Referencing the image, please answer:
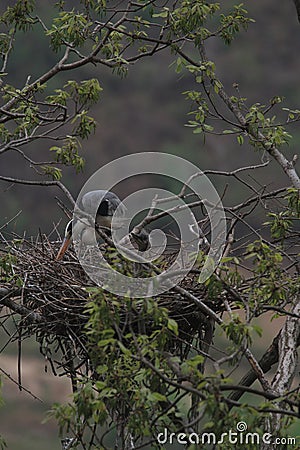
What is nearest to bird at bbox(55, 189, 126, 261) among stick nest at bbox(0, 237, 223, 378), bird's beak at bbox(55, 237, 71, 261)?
bird's beak at bbox(55, 237, 71, 261)

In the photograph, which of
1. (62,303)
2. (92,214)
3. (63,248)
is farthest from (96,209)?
(62,303)

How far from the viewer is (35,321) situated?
3602 millimetres

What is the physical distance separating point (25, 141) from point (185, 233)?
661 millimetres

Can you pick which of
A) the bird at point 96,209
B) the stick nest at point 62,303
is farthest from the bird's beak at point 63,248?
the stick nest at point 62,303

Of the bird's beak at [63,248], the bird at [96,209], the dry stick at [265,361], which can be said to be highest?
the bird at [96,209]

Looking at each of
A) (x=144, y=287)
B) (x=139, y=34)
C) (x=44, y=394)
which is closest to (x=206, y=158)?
(x=44, y=394)

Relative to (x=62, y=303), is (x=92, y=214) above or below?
above

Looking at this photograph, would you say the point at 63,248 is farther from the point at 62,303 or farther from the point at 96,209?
the point at 62,303

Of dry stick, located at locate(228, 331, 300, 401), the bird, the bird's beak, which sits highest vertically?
the bird

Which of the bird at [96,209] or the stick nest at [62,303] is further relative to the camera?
the bird at [96,209]

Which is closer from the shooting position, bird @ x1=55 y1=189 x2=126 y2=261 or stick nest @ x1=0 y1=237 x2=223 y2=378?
stick nest @ x1=0 y1=237 x2=223 y2=378

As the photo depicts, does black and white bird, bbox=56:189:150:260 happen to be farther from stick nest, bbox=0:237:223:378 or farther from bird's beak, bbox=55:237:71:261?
stick nest, bbox=0:237:223:378

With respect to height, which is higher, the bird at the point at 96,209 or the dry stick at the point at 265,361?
the bird at the point at 96,209

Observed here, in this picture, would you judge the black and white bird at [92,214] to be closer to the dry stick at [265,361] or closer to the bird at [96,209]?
the bird at [96,209]
